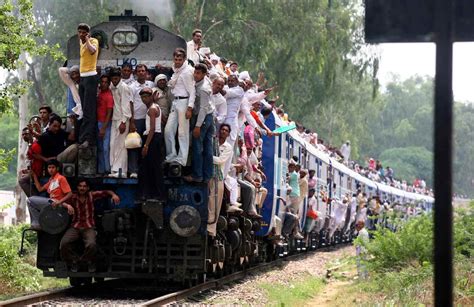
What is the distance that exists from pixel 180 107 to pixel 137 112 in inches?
24.6

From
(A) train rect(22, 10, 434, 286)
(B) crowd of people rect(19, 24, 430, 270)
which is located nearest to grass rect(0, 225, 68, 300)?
(A) train rect(22, 10, 434, 286)

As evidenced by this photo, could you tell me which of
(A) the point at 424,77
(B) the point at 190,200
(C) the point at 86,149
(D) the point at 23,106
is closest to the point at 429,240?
(B) the point at 190,200

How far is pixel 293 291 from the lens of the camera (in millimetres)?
14219

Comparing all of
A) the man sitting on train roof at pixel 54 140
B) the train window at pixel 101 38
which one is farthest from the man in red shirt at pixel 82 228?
the train window at pixel 101 38

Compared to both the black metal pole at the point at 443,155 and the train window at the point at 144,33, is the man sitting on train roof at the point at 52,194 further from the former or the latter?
the black metal pole at the point at 443,155

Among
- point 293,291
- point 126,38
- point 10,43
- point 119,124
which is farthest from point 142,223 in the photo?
point 10,43

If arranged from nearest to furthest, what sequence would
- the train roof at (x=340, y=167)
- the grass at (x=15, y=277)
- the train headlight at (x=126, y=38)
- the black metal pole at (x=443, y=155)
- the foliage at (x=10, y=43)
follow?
the black metal pole at (x=443, y=155) → the train headlight at (x=126, y=38) → the grass at (x=15, y=277) → the foliage at (x=10, y=43) → the train roof at (x=340, y=167)

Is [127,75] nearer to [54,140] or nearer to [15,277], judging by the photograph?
[54,140]

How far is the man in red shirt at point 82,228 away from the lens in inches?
448

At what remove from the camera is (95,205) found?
1186cm

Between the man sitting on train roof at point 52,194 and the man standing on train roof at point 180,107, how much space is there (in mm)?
1352

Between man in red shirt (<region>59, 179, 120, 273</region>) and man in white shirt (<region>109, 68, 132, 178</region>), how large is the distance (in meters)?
0.40

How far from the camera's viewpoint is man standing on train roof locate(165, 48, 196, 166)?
11367mm

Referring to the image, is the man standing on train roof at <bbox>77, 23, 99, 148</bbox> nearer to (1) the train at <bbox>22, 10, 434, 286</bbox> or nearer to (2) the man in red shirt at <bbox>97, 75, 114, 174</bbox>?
(2) the man in red shirt at <bbox>97, 75, 114, 174</bbox>
